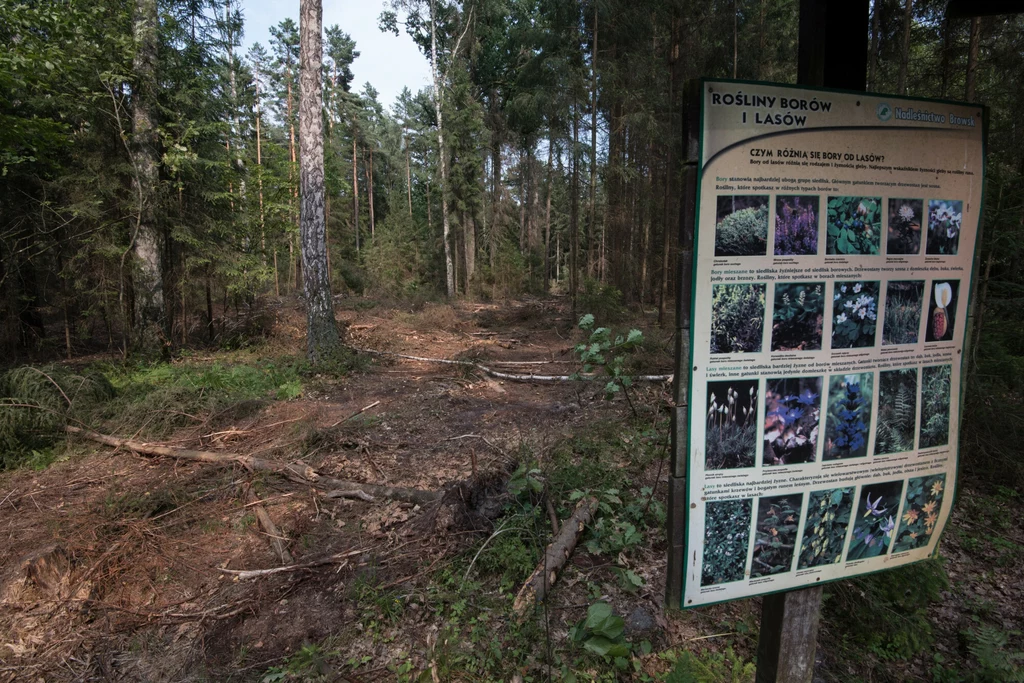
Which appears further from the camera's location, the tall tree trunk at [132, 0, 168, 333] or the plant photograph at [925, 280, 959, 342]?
the tall tree trunk at [132, 0, 168, 333]

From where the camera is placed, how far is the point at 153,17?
32.5 ft

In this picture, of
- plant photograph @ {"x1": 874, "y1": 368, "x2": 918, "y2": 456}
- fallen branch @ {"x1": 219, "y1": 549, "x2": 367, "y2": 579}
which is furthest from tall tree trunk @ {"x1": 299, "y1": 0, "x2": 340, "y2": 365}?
plant photograph @ {"x1": 874, "y1": 368, "x2": 918, "y2": 456}

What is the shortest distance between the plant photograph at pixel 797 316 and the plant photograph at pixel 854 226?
15cm

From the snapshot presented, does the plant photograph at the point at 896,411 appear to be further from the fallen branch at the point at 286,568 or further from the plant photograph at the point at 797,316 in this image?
the fallen branch at the point at 286,568

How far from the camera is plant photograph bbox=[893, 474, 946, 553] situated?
5.82ft

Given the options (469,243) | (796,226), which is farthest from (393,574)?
(469,243)

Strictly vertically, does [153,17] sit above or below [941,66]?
above

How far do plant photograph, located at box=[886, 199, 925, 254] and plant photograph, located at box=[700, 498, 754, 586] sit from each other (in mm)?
994

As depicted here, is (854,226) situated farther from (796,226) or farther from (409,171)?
(409,171)

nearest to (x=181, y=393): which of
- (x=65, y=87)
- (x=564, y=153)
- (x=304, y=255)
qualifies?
(x=304, y=255)

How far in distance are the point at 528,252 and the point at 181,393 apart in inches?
1043

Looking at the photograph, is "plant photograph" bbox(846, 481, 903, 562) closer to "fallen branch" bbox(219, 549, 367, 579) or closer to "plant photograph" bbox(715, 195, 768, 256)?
"plant photograph" bbox(715, 195, 768, 256)

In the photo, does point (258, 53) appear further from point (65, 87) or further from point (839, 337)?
point (839, 337)

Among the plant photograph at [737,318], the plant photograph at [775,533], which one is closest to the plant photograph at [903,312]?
the plant photograph at [737,318]
